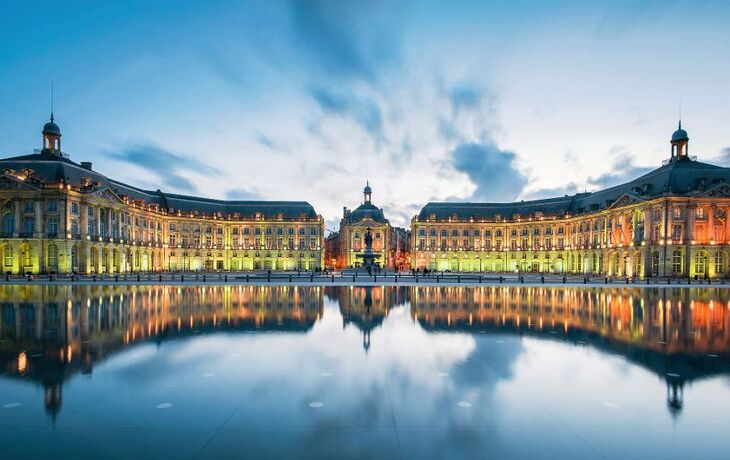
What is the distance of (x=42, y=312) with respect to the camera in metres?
22.3

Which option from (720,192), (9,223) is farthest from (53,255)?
(720,192)

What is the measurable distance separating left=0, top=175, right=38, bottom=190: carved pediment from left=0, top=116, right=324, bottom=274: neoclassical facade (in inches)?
6.8

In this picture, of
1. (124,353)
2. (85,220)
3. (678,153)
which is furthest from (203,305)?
(678,153)

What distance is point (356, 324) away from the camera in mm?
19406

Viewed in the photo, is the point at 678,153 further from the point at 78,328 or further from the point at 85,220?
the point at 85,220

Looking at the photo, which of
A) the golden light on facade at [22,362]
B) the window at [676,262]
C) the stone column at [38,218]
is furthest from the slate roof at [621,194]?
the stone column at [38,218]

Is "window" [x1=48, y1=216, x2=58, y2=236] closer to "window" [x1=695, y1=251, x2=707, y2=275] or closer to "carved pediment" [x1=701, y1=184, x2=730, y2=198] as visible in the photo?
"window" [x1=695, y1=251, x2=707, y2=275]

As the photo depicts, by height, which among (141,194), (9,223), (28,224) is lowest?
(28,224)

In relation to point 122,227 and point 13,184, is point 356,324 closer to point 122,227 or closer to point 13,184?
point 13,184

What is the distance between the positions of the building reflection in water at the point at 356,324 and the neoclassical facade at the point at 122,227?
52524 millimetres

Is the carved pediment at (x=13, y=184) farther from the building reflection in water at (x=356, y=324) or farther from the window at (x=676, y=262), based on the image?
the window at (x=676, y=262)

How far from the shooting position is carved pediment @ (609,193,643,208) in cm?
8080

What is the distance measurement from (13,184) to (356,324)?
264 ft

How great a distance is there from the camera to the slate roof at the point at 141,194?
7400 cm
